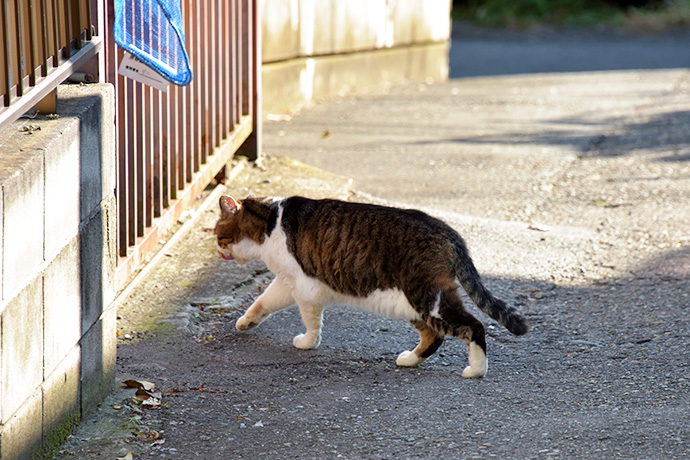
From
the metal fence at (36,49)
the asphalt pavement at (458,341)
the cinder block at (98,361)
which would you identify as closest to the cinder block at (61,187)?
the metal fence at (36,49)

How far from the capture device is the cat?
12.8ft

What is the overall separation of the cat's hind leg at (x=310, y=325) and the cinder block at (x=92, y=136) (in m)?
1.13

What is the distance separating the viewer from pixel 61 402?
3246 millimetres

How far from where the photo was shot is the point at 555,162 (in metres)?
8.52

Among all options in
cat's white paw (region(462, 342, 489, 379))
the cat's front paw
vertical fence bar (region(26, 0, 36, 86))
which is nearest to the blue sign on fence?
vertical fence bar (region(26, 0, 36, 86))

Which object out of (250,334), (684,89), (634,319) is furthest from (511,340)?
(684,89)

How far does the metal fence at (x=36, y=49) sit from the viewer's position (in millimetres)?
2943

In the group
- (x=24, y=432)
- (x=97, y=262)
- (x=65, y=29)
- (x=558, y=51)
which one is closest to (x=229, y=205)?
(x=97, y=262)

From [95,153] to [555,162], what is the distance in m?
5.87

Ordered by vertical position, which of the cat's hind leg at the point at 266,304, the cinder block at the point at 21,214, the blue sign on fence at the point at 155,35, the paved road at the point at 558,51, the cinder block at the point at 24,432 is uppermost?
the blue sign on fence at the point at 155,35

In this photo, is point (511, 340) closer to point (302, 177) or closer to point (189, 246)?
point (189, 246)

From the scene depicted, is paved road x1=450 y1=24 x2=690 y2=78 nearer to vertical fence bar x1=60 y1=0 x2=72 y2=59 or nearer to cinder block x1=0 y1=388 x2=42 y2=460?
vertical fence bar x1=60 y1=0 x2=72 y2=59

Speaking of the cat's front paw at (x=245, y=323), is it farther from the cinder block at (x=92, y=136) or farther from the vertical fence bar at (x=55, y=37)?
the vertical fence bar at (x=55, y=37)

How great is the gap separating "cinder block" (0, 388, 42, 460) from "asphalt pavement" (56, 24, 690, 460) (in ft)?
0.81
